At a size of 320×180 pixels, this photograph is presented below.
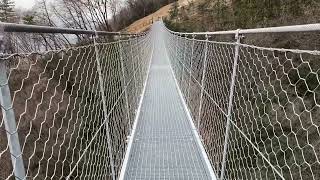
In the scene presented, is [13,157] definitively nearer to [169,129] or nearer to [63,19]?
[169,129]

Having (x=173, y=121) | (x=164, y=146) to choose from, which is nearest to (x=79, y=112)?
(x=164, y=146)

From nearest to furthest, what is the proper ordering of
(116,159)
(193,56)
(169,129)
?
(116,159), (169,129), (193,56)

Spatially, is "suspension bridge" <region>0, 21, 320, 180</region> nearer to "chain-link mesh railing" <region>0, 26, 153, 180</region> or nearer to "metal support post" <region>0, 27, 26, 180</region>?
Result: "chain-link mesh railing" <region>0, 26, 153, 180</region>

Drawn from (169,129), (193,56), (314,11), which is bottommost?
(169,129)

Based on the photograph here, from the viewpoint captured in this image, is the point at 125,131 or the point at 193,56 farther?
the point at 193,56

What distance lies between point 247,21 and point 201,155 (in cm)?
568

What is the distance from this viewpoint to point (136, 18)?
191 ft

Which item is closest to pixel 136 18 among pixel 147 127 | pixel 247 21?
pixel 247 21

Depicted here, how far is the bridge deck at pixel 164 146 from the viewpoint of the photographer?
330 centimetres

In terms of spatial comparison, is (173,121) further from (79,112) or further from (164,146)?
(79,112)

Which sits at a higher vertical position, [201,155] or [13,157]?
[13,157]

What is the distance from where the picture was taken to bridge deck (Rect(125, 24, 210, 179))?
330cm

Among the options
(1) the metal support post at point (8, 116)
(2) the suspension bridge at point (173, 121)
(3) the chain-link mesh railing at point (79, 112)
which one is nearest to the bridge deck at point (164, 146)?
(2) the suspension bridge at point (173, 121)

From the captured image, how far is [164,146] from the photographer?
3938 mm
